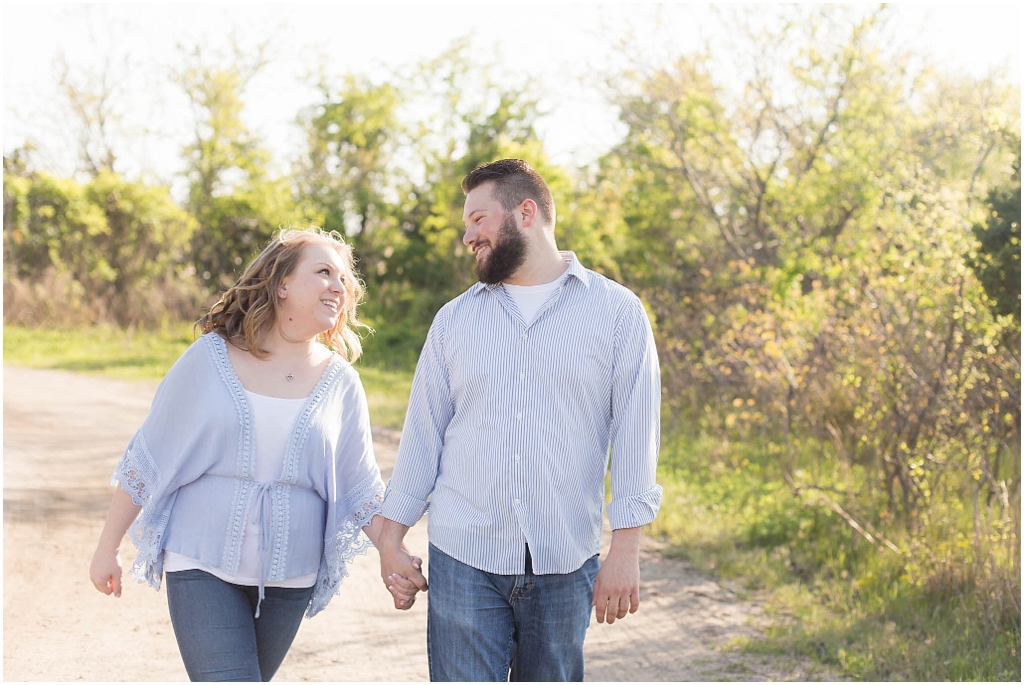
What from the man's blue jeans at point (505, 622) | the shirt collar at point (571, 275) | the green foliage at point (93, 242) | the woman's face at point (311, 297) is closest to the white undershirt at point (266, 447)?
the woman's face at point (311, 297)

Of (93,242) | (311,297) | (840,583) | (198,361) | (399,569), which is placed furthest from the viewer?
(93,242)

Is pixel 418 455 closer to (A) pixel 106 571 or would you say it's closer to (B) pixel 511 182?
(B) pixel 511 182

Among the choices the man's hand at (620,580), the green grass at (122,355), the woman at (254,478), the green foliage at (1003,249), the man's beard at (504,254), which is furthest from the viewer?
the green grass at (122,355)

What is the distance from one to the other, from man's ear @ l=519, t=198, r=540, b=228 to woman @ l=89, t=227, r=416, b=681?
27.1 inches

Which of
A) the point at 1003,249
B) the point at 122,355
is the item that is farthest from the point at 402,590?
the point at 122,355

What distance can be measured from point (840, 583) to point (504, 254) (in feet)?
13.7

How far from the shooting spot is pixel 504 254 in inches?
124

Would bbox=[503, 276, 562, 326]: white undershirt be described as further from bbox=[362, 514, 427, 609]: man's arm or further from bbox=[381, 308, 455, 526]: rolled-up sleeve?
bbox=[362, 514, 427, 609]: man's arm

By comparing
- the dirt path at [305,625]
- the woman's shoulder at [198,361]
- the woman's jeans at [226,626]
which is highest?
the woman's shoulder at [198,361]

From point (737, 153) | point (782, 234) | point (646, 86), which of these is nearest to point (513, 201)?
point (782, 234)

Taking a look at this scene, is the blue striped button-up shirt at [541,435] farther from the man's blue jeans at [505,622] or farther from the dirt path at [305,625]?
the dirt path at [305,625]

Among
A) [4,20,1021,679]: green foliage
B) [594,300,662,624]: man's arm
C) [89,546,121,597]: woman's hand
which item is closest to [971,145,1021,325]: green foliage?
[4,20,1021,679]: green foliage

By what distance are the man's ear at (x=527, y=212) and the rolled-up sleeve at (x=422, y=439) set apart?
43cm

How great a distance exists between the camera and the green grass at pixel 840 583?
505 cm
